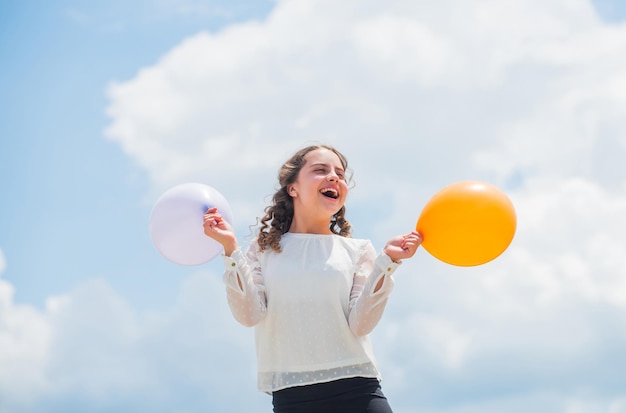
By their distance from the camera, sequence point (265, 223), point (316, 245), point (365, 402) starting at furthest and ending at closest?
point (265, 223) → point (316, 245) → point (365, 402)

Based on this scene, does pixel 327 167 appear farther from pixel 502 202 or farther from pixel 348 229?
pixel 502 202

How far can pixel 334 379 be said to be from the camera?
4.66 m

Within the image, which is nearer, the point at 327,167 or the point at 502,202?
the point at 502,202

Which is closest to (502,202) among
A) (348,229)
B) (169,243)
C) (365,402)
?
(348,229)

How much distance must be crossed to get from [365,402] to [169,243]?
1760 millimetres

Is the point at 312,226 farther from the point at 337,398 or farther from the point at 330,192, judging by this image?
the point at 337,398

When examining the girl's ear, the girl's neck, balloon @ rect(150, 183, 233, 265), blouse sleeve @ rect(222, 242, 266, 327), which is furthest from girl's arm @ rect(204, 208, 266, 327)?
the girl's ear

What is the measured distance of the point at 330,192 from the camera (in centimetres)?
519

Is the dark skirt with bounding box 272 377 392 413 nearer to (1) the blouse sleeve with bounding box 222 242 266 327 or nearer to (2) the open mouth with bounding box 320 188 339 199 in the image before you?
(1) the blouse sleeve with bounding box 222 242 266 327

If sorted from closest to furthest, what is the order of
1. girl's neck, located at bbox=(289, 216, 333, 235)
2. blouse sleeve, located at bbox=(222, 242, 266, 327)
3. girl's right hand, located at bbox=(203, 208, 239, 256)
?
blouse sleeve, located at bbox=(222, 242, 266, 327) < girl's right hand, located at bbox=(203, 208, 239, 256) < girl's neck, located at bbox=(289, 216, 333, 235)

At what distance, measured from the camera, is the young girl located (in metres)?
4.67

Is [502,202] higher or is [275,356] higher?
[502,202]

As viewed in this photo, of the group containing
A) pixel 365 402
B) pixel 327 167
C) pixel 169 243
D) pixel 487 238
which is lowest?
A: pixel 365 402

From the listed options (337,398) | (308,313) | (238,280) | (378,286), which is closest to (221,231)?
(238,280)
